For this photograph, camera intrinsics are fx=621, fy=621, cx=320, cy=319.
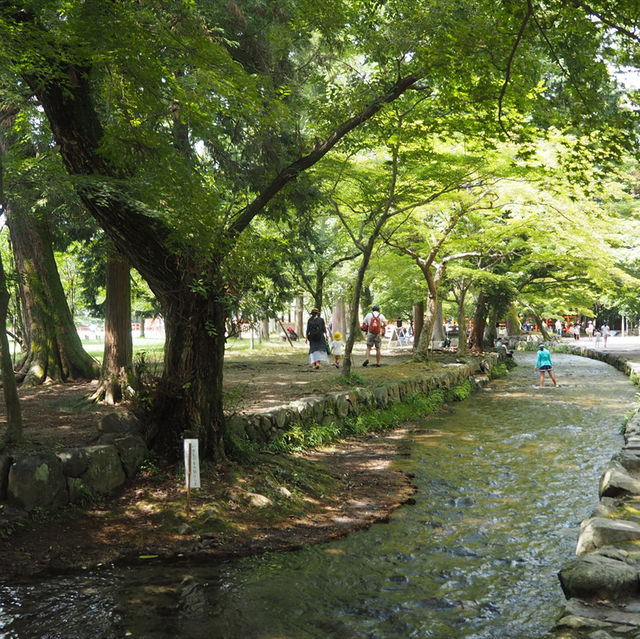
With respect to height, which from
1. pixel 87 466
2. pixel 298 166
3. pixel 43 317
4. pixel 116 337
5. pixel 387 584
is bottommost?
pixel 387 584

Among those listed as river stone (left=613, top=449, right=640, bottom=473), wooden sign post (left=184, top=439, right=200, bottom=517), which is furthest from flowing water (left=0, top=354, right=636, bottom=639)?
wooden sign post (left=184, top=439, right=200, bottom=517)

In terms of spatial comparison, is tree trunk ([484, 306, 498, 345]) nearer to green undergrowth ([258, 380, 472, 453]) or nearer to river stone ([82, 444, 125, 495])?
green undergrowth ([258, 380, 472, 453])

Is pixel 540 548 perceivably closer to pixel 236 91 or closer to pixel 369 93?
pixel 236 91

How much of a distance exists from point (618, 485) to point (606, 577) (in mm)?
2445

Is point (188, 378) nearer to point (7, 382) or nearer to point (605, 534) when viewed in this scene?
point (7, 382)

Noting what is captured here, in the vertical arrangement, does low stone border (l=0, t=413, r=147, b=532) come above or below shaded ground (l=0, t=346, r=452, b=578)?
above

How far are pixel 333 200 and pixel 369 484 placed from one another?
8.96 meters

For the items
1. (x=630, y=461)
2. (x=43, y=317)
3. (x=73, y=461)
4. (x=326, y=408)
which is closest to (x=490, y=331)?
(x=326, y=408)

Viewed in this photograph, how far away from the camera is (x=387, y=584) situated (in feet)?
17.6

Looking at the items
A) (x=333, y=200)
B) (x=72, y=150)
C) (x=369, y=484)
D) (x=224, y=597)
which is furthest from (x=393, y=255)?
(x=224, y=597)

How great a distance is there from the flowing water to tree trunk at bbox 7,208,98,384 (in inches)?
321

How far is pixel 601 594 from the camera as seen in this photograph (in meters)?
4.02

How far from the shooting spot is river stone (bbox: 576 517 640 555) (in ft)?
15.9

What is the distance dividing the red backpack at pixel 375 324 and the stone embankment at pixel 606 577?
1186 centimetres
